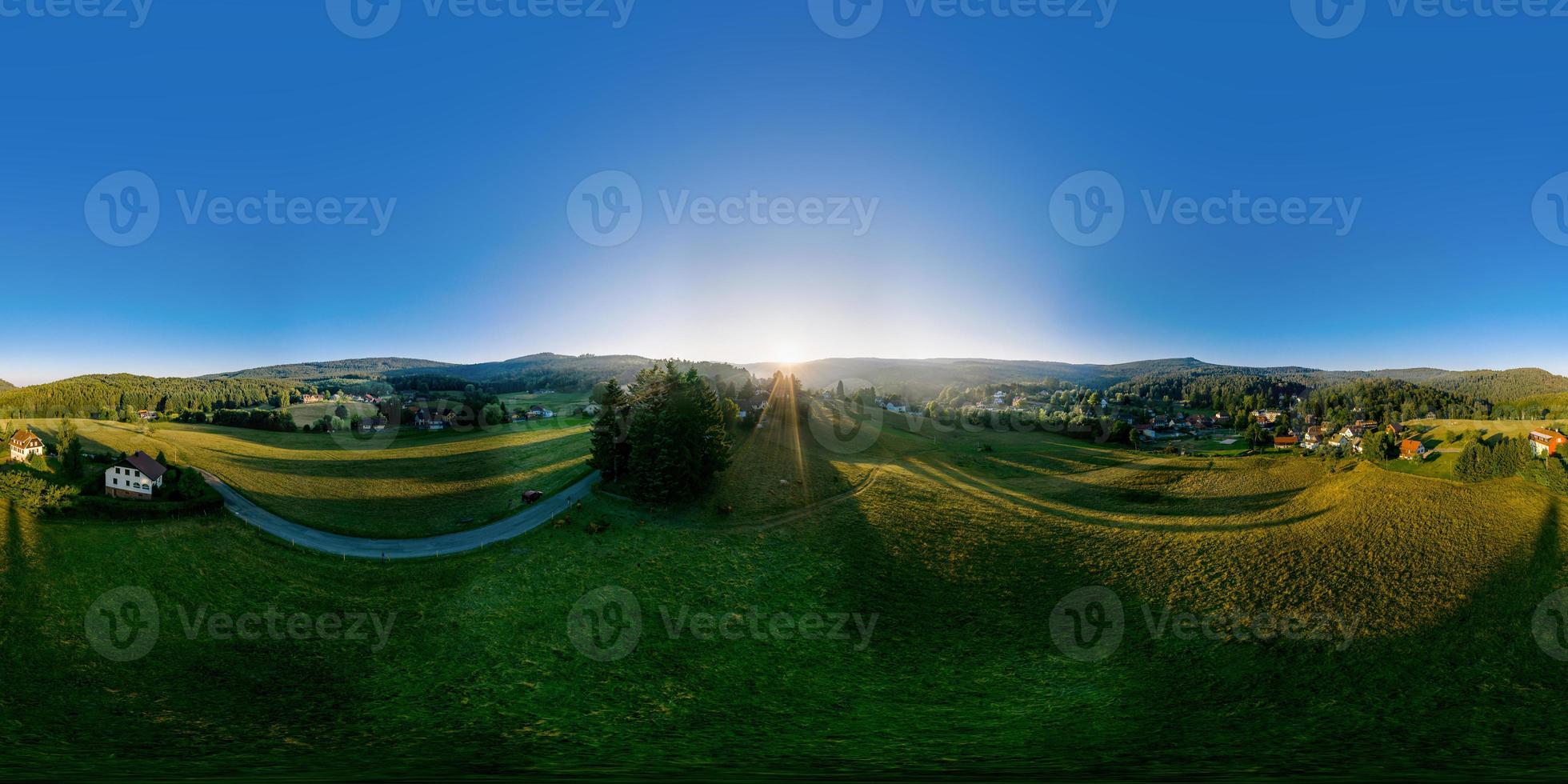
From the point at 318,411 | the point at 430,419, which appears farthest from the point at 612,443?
the point at 430,419

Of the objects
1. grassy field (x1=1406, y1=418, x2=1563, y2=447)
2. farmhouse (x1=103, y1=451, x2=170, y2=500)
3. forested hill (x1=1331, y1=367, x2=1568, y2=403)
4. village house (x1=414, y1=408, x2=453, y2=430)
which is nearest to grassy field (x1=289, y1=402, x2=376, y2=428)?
village house (x1=414, y1=408, x2=453, y2=430)

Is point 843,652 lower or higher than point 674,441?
lower

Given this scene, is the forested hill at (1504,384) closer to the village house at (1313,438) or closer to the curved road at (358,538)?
the village house at (1313,438)

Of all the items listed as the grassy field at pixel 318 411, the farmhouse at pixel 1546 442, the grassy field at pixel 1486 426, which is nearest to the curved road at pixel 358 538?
the grassy field at pixel 318 411

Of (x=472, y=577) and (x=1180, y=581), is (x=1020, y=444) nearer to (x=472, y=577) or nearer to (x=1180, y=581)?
(x=1180, y=581)

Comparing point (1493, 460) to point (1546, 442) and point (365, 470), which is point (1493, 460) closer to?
point (1546, 442)
